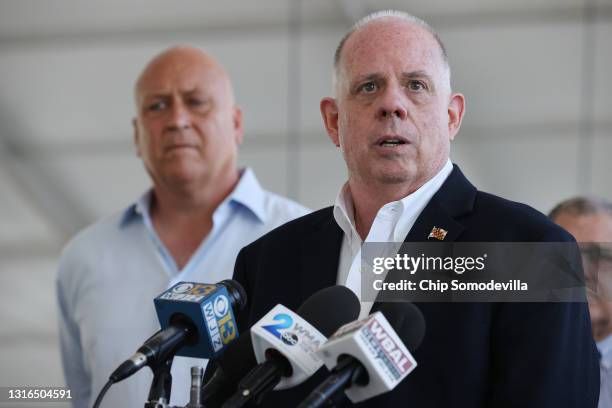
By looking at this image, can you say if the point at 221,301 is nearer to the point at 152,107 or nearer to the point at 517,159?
the point at 152,107

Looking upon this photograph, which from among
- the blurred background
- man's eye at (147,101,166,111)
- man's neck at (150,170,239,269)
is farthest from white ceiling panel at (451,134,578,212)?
man's eye at (147,101,166,111)

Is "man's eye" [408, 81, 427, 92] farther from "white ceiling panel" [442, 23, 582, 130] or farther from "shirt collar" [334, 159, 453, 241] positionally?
"white ceiling panel" [442, 23, 582, 130]

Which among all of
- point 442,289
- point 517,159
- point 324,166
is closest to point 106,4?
point 324,166

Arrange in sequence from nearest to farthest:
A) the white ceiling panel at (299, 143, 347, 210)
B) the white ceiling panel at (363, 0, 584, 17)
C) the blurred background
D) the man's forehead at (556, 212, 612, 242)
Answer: the man's forehead at (556, 212, 612, 242) < the white ceiling panel at (363, 0, 584, 17) < the blurred background < the white ceiling panel at (299, 143, 347, 210)

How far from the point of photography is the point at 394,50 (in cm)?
234

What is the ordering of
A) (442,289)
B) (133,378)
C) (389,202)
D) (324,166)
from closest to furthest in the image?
(442,289)
(389,202)
(133,378)
(324,166)

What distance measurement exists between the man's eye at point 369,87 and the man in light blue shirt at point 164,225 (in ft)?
3.95

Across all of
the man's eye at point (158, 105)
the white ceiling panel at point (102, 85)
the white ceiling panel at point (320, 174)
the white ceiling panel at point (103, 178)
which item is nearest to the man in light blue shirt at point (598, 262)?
the man's eye at point (158, 105)

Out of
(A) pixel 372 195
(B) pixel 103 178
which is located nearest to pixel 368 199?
(A) pixel 372 195

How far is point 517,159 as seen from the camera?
6.90 m

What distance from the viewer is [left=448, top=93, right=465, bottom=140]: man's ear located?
2.45 m

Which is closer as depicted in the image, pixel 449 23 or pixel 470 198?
pixel 470 198

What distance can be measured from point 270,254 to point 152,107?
1415 millimetres

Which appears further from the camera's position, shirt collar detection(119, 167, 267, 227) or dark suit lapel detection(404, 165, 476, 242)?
shirt collar detection(119, 167, 267, 227)
